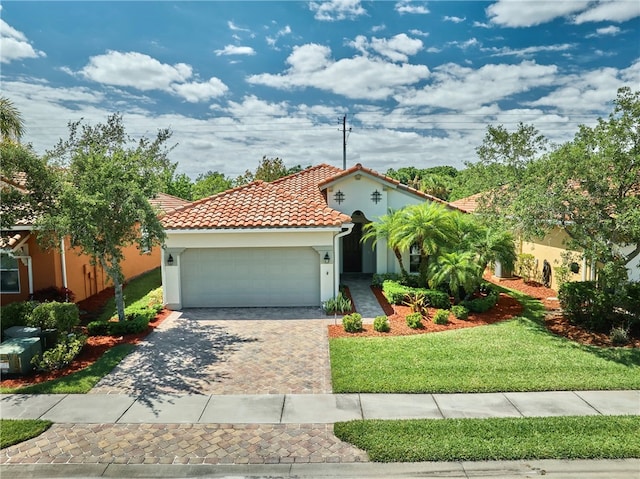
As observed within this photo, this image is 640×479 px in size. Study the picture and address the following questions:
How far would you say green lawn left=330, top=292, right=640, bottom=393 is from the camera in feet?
27.8

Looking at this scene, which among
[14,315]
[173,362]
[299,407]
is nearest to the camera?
[299,407]

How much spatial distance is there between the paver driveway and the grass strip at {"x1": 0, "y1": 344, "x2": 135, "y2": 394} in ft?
0.67

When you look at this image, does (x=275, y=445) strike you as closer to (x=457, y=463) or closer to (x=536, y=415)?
(x=457, y=463)

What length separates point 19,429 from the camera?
273 inches

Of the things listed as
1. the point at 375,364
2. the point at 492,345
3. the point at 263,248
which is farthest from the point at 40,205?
the point at 492,345

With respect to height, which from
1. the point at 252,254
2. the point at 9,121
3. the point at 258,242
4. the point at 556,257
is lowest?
the point at 556,257

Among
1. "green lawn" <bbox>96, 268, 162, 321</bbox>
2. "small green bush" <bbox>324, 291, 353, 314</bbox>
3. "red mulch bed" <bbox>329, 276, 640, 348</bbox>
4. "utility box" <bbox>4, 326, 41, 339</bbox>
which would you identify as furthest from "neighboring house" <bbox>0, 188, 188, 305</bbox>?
"red mulch bed" <bbox>329, 276, 640, 348</bbox>

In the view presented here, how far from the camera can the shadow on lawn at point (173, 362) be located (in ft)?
28.2

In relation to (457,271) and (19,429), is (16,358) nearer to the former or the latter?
(19,429)

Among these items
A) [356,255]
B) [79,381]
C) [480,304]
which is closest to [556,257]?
[480,304]

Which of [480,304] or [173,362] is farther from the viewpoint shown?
[480,304]

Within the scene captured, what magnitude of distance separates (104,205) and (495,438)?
10.1m

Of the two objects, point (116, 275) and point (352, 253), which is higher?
point (116, 275)

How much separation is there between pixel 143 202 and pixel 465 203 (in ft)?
68.5
